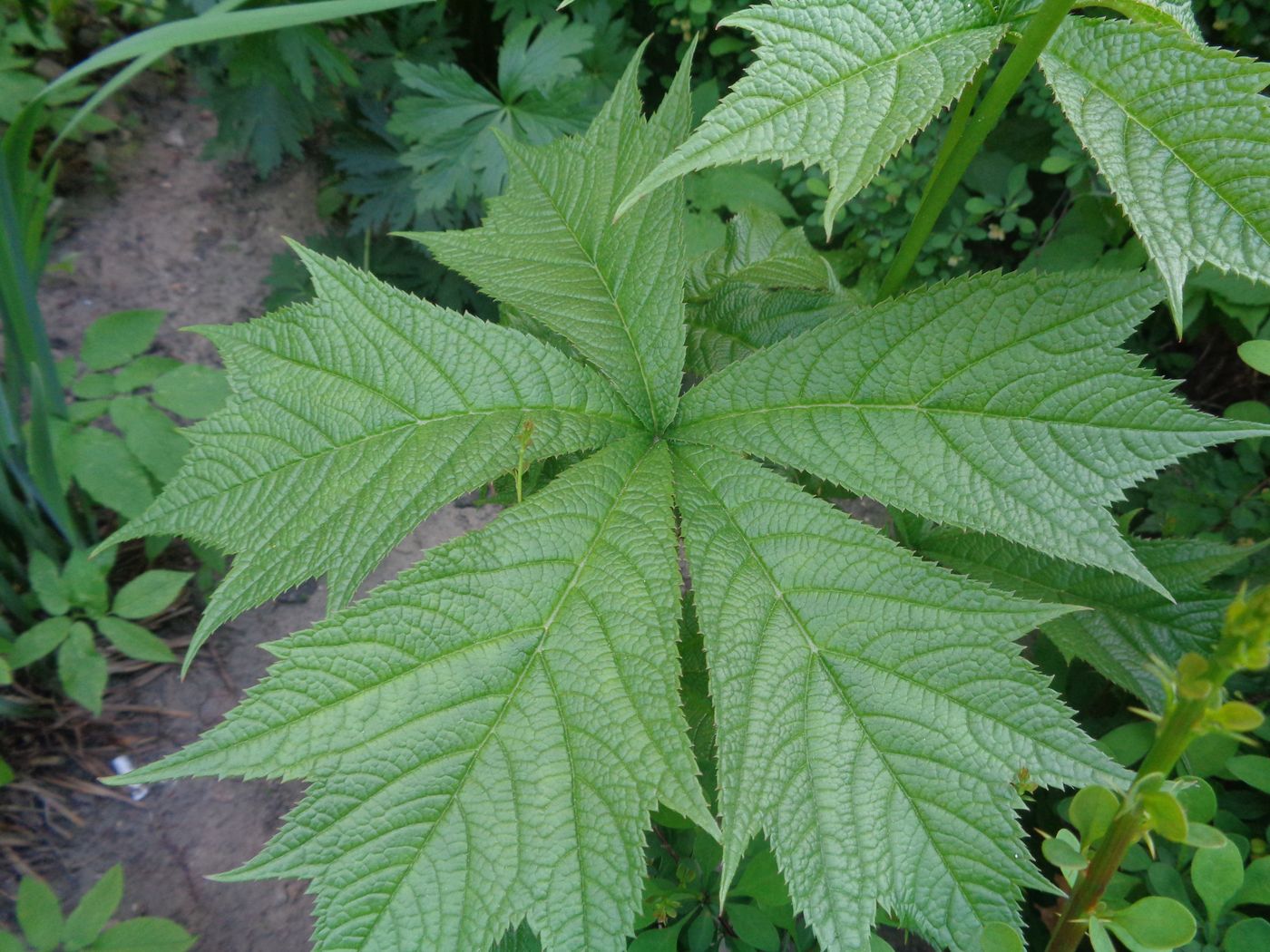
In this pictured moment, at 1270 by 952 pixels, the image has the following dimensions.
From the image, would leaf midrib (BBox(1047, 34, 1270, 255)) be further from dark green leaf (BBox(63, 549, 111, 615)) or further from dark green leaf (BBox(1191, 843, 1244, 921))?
dark green leaf (BBox(63, 549, 111, 615))

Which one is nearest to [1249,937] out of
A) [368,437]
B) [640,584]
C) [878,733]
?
[878,733]

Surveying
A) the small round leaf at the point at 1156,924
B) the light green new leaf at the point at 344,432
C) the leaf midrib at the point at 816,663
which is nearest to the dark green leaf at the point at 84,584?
the light green new leaf at the point at 344,432

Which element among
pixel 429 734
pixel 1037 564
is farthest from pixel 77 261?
pixel 1037 564

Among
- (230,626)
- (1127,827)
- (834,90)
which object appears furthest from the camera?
(230,626)

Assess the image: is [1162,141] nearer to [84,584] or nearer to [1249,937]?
[1249,937]

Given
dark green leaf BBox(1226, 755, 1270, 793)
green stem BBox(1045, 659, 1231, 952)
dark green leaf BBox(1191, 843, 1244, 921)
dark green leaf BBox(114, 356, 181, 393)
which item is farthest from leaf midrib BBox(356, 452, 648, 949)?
dark green leaf BBox(114, 356, 181, 393)

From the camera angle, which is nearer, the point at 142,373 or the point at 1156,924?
the point at 1156,924

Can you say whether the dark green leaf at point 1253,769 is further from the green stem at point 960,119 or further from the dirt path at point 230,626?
the dirt path at point 230,626

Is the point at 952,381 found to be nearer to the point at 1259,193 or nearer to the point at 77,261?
the point at 1259,193
